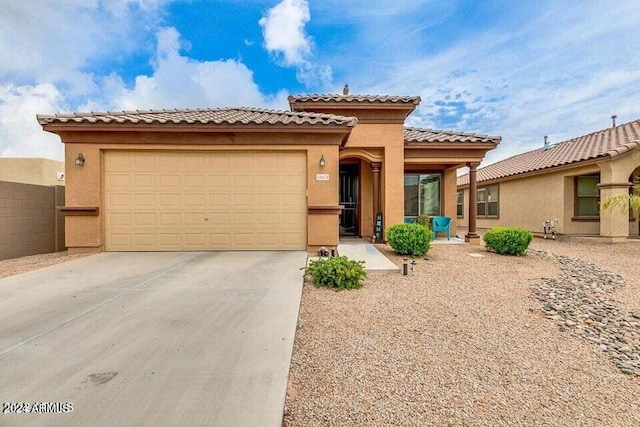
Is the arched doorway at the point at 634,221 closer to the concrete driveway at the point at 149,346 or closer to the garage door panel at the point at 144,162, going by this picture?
the concrete driveway at the point at 149,346

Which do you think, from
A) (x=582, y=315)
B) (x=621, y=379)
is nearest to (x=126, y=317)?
(x=621, y=379)

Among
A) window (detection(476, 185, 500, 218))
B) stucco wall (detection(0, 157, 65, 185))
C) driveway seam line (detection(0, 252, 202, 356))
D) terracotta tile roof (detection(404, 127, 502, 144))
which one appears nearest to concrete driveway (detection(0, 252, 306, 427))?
driveway seam line (detection(0, 252, 202, 356))

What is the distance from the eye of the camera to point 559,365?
2797 mm

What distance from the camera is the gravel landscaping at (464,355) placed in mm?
2127

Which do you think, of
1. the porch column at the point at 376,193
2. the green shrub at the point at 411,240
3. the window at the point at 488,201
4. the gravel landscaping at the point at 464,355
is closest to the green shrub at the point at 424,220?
the porch column at the point at 376,193

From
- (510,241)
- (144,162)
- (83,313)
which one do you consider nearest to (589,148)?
(510,241)

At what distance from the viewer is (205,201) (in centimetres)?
780

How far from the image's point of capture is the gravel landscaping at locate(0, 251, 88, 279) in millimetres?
5910

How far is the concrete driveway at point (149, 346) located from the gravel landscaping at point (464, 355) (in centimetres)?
30

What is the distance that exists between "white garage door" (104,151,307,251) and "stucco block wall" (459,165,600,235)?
11701mm

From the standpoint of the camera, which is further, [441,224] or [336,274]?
[441,224]

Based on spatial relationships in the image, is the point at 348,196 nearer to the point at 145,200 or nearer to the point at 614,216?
the point at 145,200

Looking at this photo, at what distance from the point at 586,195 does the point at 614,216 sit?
1.78 metres

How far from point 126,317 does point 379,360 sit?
9.53 ft
